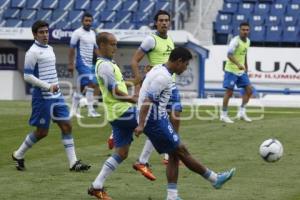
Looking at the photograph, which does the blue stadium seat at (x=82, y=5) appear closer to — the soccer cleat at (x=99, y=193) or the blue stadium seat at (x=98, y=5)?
the blue stadium seat at (x=98, y=5)

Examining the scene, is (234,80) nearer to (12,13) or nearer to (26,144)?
(26,144)

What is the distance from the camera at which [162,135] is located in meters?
9.44

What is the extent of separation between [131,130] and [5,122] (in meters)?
9.96

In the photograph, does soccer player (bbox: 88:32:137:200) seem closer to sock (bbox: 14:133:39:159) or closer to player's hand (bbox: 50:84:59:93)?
player's hand (bbox: 50:84:59:93)

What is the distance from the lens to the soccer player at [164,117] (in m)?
9.30

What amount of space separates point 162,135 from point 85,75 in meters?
11.4

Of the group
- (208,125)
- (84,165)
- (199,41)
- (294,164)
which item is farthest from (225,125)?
(199,41)

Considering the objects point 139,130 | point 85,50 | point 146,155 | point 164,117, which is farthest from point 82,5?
point 139,130

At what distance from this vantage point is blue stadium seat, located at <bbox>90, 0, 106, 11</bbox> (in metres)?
36.3

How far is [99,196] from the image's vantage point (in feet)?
31.8

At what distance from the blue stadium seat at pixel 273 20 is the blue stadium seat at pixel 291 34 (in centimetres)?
81

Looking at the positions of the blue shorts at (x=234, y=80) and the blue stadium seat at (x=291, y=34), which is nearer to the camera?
the blue shorts at (x=234, y=80)

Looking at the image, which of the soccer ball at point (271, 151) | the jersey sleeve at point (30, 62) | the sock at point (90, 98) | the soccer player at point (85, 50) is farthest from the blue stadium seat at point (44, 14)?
the soccer ball at point (271, 151)

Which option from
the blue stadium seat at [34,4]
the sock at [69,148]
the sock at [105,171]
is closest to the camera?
the sock at [105,171]
